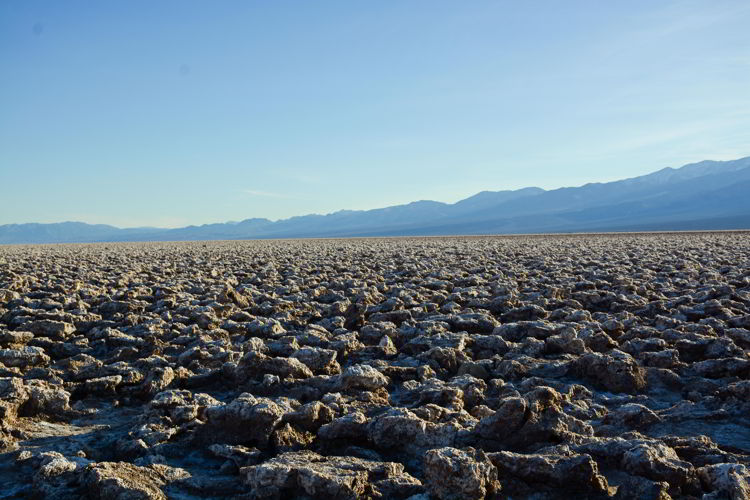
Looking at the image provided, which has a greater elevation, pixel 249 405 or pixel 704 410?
pixel 249 405

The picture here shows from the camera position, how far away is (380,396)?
3238mm

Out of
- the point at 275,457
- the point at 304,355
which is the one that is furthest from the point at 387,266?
the point at 275,457

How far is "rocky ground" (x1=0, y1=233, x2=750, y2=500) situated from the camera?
213cm

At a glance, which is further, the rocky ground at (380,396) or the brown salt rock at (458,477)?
the rocky ground at (380,396)

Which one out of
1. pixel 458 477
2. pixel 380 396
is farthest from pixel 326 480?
pixel 380 396

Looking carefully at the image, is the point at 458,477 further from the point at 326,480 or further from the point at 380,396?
the point at 380,396

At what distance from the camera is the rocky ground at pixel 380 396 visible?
2131 mm

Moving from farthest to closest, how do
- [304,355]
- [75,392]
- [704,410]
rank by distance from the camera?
[304,355] → [75,392] → [704,410]

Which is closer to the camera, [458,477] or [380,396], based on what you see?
[458,477]

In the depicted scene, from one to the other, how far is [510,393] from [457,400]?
0.35m

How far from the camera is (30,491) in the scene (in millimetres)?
2152

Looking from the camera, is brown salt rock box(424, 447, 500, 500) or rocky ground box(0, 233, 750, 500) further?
rocky ground box(0, 233, 750, 500)

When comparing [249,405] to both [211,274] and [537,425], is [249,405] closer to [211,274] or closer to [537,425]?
[537,425]

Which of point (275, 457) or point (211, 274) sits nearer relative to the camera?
point (275, 457)
